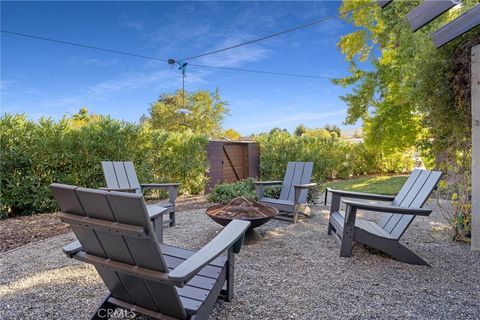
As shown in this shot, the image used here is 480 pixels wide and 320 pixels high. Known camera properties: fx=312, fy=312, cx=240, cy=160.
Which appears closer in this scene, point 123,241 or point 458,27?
point 123,241

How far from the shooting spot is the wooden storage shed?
351 inches

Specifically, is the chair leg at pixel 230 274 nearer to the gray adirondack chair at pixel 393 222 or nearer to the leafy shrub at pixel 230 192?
the gray adirondack chair at pixel 393 222

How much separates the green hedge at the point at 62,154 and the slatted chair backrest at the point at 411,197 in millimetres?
5218

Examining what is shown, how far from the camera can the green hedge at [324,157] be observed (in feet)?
33.5

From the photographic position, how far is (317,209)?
593 cm

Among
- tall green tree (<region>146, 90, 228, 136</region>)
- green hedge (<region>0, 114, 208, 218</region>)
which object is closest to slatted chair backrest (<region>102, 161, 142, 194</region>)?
green hedge (<region>0, 114, 208, 218</region>)

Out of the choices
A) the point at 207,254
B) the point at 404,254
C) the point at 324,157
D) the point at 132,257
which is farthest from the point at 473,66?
the point at 324,157

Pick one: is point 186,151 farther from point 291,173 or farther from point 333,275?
point 333,275

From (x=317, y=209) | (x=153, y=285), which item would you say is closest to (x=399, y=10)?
(x=317, y=209)

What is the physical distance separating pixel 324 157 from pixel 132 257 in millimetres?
10283

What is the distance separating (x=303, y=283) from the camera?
260cm

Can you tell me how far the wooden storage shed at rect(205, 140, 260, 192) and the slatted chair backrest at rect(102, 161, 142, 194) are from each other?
4079mm

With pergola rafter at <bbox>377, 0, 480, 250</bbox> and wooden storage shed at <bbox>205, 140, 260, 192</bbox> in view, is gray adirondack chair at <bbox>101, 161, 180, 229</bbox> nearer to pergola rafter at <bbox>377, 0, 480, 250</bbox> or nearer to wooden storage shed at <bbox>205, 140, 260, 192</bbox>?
pergola rafter at <bbox>377, 0, 480, 250</bbox>

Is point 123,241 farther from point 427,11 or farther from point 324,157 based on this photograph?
point 324,157
